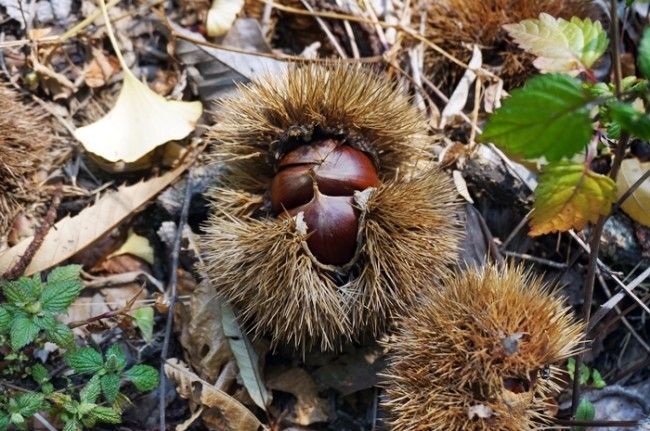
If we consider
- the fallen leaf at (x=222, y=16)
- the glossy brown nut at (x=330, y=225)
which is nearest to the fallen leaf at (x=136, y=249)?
the glossy brown nut at (x=330, y=225)

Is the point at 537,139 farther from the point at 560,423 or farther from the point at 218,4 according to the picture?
the point at 218,4

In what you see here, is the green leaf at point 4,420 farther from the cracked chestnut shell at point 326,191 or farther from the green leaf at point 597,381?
the green leaf at point 597,381

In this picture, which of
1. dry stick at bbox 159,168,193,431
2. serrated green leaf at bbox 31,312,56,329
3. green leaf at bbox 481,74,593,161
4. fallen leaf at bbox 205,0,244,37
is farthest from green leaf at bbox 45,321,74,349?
green leaf at bbox 481,74,593,161

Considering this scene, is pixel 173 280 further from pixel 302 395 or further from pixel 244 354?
pixel 302 395

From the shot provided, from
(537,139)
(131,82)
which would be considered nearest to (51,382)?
(131,82)

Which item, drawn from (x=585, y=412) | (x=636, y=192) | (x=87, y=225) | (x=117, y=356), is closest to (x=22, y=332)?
(x=117, y=356)

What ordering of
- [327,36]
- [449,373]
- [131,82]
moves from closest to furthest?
[449,373]
[131,82]
[327,36]
